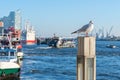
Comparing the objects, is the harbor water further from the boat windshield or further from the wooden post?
the wooden post

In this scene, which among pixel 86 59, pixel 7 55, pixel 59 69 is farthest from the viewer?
pixel 59 69

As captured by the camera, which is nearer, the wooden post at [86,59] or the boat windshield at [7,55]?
the wooden post at [86,59]

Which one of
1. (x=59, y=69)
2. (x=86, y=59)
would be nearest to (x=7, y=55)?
(x=59, y=69)

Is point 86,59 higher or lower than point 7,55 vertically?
higher

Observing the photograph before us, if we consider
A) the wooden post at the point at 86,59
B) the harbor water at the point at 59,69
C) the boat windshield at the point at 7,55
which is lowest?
the harbor water at the point at 59,69

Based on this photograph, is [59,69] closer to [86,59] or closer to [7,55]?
[7,55]

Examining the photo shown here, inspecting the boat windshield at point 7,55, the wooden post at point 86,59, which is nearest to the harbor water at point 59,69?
the boat windshield at point 7,55

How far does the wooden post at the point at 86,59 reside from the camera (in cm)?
1184

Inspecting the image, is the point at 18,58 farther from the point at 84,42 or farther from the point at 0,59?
the point at 84,42

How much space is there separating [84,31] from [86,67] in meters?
1.67

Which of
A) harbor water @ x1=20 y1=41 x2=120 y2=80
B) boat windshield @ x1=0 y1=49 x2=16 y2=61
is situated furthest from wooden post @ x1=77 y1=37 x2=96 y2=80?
harbor water @ x1=20 y1=41 x2=120 y2=80

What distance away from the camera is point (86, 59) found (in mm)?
11898

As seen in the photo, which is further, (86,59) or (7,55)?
(7,55)

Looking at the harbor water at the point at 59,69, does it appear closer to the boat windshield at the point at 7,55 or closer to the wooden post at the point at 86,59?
the boat windshield at the point at 7,55
